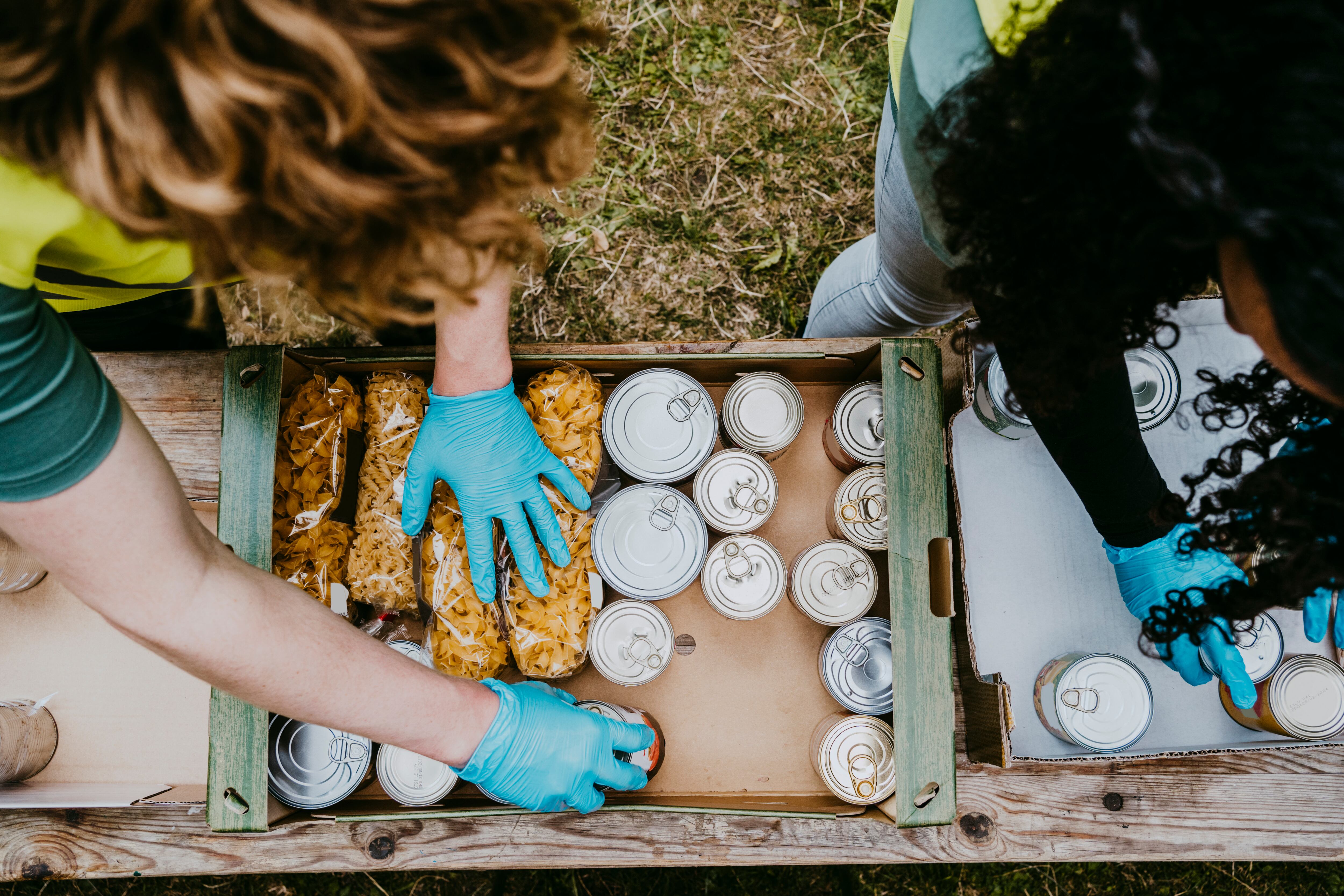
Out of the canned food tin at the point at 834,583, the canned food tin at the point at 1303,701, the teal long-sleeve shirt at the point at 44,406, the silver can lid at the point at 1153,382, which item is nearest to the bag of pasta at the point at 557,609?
the canned food tin at the point at 834,583

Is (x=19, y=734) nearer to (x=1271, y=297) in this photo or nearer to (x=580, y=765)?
(x=580, y=765)

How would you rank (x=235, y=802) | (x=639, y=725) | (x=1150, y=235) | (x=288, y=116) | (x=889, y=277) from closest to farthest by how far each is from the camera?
1. (x=288, y=116)
2. (x=1150, y=235)
3. (x=235, y=802)
4. (x=639, y=725)
5. (x=889, y=277)

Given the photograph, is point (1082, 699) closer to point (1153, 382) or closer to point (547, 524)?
point (1153, 382)

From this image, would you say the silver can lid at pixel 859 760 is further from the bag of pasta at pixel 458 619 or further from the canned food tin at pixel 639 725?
the bag of pasta at pixel 458 619

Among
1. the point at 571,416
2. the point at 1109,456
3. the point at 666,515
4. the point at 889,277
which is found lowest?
Result: the point at 666,515

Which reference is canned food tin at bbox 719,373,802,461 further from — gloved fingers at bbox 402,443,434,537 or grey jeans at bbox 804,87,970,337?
gloved fingers at bbox 402,443,434,537

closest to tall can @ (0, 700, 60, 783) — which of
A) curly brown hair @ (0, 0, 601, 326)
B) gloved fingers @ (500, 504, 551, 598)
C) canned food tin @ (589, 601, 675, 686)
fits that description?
gloved fingers @ (500, 504, 551, 598)

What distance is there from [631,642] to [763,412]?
2.05 ft

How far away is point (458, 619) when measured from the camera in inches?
62.0

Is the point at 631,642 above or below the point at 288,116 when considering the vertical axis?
below

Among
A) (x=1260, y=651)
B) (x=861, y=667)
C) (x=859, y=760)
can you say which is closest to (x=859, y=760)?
(x=859, y=760)

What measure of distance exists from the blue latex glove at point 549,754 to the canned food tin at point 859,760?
410 mm

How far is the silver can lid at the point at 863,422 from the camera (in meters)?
1.59

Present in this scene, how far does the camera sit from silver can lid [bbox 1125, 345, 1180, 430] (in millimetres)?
1646
